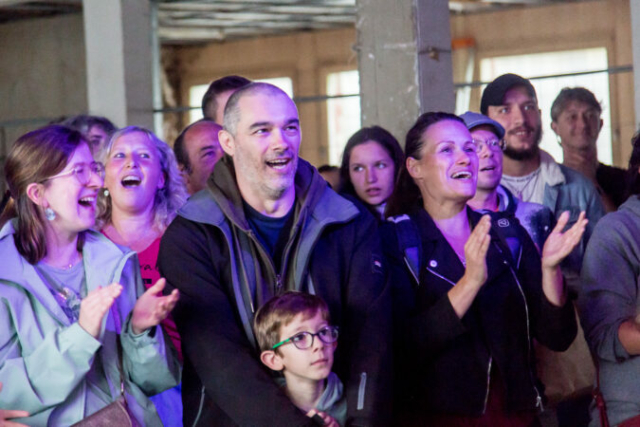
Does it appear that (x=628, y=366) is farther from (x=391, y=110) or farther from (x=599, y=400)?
(x=391, y=110)

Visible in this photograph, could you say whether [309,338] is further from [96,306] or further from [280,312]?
[96,306]

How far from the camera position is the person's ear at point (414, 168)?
14.3 feet

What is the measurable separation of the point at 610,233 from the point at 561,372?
863mm

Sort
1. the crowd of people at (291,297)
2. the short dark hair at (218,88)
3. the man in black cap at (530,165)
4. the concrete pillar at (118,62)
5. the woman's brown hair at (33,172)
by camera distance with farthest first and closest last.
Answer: the concrete pillar at (118,62), the short dark hair at (218,88), the man in black cap at (530,165), the woman's brown hair at (33,172), the crowd of people at (291,297)

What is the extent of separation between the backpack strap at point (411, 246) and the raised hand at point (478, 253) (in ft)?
1.05

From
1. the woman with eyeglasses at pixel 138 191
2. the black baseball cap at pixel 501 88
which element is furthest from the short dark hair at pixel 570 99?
the woman with eyeglasses at pixel 138 191

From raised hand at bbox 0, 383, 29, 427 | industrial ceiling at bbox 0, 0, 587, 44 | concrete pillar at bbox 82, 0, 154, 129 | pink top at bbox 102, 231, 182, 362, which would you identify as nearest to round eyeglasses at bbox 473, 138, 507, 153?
pink top at bbox 102, 231, 182, 362

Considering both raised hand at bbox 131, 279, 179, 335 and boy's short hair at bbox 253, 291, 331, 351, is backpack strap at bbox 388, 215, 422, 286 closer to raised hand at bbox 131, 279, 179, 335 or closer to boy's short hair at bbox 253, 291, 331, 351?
boy's short hair at bbox 253, 291, 331, 351

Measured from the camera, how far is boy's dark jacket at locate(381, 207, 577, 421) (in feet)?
12.9

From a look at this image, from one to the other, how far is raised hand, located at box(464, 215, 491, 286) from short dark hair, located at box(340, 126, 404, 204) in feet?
6.43

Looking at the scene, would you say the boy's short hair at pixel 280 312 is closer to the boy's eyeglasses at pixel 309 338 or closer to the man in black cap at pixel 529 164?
the boy's eyeglasses at pixel 309 338

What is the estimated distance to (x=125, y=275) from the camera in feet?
12.0

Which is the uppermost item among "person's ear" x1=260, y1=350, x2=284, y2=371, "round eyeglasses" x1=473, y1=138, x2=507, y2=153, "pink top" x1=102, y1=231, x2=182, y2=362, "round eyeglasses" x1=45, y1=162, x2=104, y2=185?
"round eyeglasses" x1=473, y1=138, x2=507, y2=153

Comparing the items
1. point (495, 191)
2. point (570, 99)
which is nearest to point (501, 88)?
point (570, 99)
